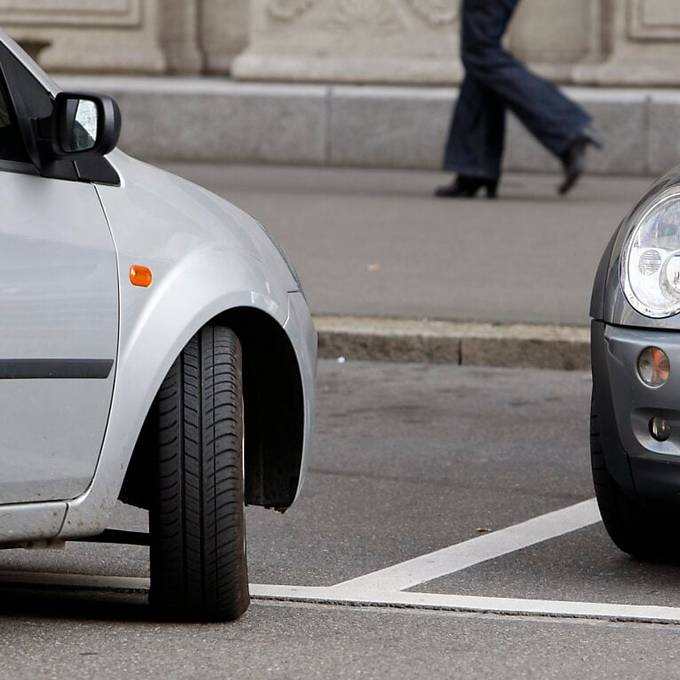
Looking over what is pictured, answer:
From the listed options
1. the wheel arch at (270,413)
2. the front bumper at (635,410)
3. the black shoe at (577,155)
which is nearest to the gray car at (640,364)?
the front bumper at (635,410)

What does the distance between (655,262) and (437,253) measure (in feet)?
19.6

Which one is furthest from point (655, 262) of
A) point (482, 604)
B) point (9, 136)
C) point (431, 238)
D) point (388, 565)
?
point (431, 238)

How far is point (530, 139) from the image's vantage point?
15.5m

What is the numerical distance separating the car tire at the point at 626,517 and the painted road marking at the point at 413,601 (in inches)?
15.6

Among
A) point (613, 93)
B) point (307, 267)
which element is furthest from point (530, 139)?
point (307, 267)

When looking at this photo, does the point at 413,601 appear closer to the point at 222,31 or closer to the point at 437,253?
the point at 437,253

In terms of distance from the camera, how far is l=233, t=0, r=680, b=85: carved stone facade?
16.1 meters

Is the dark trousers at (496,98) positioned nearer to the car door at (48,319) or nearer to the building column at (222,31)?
the building column at (222,31)

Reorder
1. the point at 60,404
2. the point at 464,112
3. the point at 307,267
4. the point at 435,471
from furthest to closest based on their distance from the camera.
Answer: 1. the point at 464,112
2. the point at 307,267
3. the point at 435,471
4. the point at 60,404

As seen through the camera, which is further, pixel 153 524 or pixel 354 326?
pixel 354 326

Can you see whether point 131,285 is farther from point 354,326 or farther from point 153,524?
point 354,326

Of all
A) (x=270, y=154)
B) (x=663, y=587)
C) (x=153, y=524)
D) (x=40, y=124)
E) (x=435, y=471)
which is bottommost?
(x=270, y=154)

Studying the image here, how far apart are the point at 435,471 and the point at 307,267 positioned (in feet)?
12.9

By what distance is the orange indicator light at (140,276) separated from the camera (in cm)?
420
